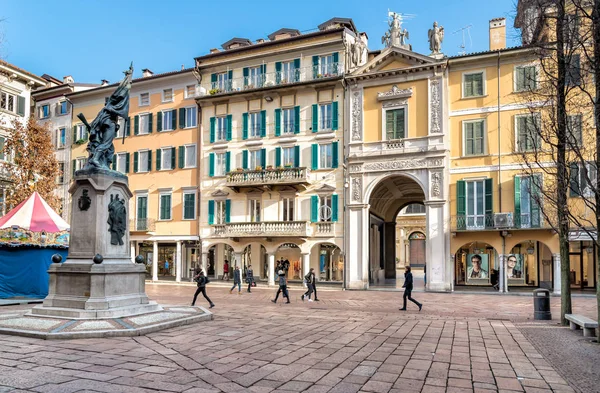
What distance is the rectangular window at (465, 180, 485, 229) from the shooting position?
27.5 m

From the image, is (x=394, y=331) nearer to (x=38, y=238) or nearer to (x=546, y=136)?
(x=546, y=136)

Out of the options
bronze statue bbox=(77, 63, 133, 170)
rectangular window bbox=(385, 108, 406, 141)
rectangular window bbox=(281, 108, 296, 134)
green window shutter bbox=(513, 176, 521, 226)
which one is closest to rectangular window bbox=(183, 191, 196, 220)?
rectangular window bbox=(281, 108, 296, 134)

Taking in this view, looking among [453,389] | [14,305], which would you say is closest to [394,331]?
[453,389]

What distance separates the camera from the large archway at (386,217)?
3173cm

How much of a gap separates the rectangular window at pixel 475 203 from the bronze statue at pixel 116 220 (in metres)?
19.8

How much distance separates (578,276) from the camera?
28.6 metres

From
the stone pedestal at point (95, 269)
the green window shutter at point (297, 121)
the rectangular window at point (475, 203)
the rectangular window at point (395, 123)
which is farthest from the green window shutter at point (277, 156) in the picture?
the stone pedestal at point (95, 269)

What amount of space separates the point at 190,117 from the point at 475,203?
2011 centimetres

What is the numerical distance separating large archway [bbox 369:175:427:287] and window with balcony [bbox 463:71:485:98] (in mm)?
5804

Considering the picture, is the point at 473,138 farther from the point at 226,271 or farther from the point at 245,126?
the point at 226,271

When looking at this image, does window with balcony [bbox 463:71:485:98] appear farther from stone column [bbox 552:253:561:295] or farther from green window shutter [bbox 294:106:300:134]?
green window shutter [bbox 294:106:300:134]

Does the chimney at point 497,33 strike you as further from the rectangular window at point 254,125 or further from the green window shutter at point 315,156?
the rectangular window at point 254,125

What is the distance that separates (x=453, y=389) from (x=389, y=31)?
90.1 ft

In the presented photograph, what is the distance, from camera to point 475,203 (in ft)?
90.9
